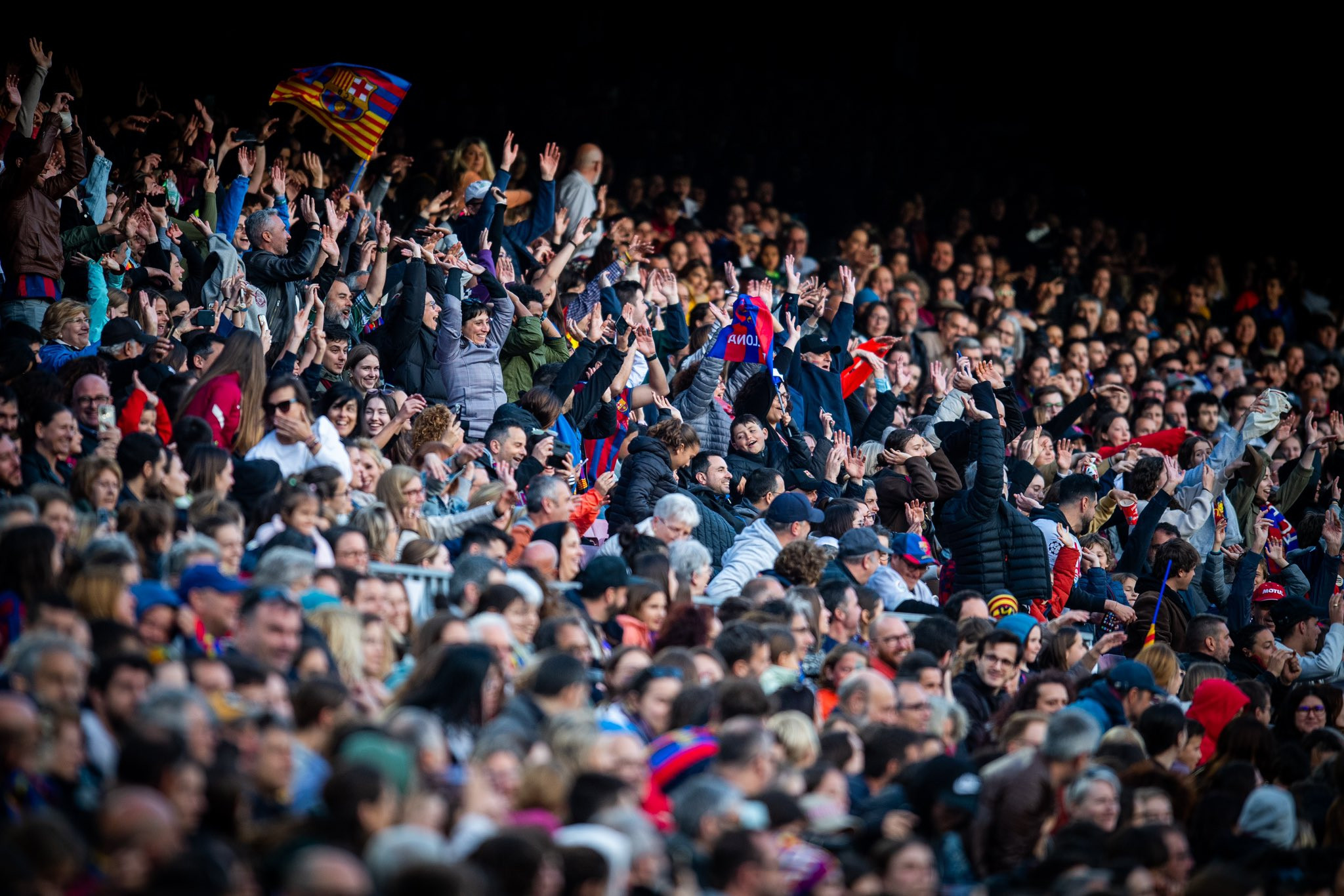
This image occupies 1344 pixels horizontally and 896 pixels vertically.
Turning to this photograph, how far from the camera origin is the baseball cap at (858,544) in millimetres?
8781

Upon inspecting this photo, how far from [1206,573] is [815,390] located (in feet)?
9.52

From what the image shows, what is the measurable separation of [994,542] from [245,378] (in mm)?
4392

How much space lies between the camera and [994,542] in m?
9.60

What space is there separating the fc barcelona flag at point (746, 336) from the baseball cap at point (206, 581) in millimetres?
5105

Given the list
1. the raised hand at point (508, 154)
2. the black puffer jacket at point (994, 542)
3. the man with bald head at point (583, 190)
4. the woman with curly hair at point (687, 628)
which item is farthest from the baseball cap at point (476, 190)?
the woman with curly hair at point (687, 628)

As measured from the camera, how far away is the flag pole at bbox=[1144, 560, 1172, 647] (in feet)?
32.1

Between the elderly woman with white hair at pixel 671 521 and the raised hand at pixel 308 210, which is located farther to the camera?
the raised hand at pixel 308 210

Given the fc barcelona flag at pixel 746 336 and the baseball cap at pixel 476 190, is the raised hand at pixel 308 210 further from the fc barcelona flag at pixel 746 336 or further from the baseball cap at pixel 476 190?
the fc barcelona flag at pixel 746 336

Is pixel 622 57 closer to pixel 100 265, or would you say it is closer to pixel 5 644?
pixel 100 265

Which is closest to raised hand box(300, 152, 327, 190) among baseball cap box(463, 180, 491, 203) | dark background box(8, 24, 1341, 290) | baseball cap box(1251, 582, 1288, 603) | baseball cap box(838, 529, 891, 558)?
baseball cap box(463, 180, 491, 203)

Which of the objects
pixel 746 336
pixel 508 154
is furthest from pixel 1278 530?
pixel 508 154

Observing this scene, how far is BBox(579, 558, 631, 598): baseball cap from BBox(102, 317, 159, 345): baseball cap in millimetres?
2893

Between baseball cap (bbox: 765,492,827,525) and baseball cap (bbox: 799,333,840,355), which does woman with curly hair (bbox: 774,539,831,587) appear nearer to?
baseball cap (bbox: 765,492,827,525)

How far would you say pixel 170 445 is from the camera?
7.75 m
